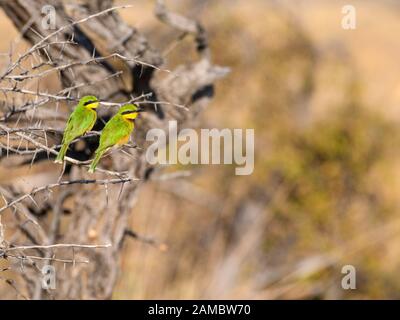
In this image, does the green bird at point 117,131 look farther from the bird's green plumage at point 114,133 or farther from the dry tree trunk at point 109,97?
the dry tree trunk at point 109,97

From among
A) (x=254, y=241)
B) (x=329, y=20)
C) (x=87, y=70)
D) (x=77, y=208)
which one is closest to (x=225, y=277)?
(x=254, y=241)

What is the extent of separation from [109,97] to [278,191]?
4563 mm

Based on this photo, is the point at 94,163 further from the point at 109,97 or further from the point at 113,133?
the point at 109,97

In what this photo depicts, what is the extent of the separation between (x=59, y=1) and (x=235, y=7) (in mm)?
6905

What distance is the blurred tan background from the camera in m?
7.37

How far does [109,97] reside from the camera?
14.9ft

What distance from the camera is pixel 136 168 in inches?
185

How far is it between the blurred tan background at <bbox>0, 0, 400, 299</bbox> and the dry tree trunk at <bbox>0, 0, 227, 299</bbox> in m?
1.39

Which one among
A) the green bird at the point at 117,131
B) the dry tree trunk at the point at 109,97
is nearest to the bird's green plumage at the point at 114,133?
the green bird at the point at 117,131

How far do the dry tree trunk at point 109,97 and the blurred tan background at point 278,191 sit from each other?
1388 millimetres

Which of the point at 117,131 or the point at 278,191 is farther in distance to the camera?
the point at 278,191

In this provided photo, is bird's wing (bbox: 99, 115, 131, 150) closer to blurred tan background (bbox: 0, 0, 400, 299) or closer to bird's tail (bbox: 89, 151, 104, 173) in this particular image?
bird's tail (bbox: 89, 151, 104, 173)

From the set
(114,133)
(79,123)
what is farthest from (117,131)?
(79,123)

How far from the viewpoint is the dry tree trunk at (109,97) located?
14.5 ft
